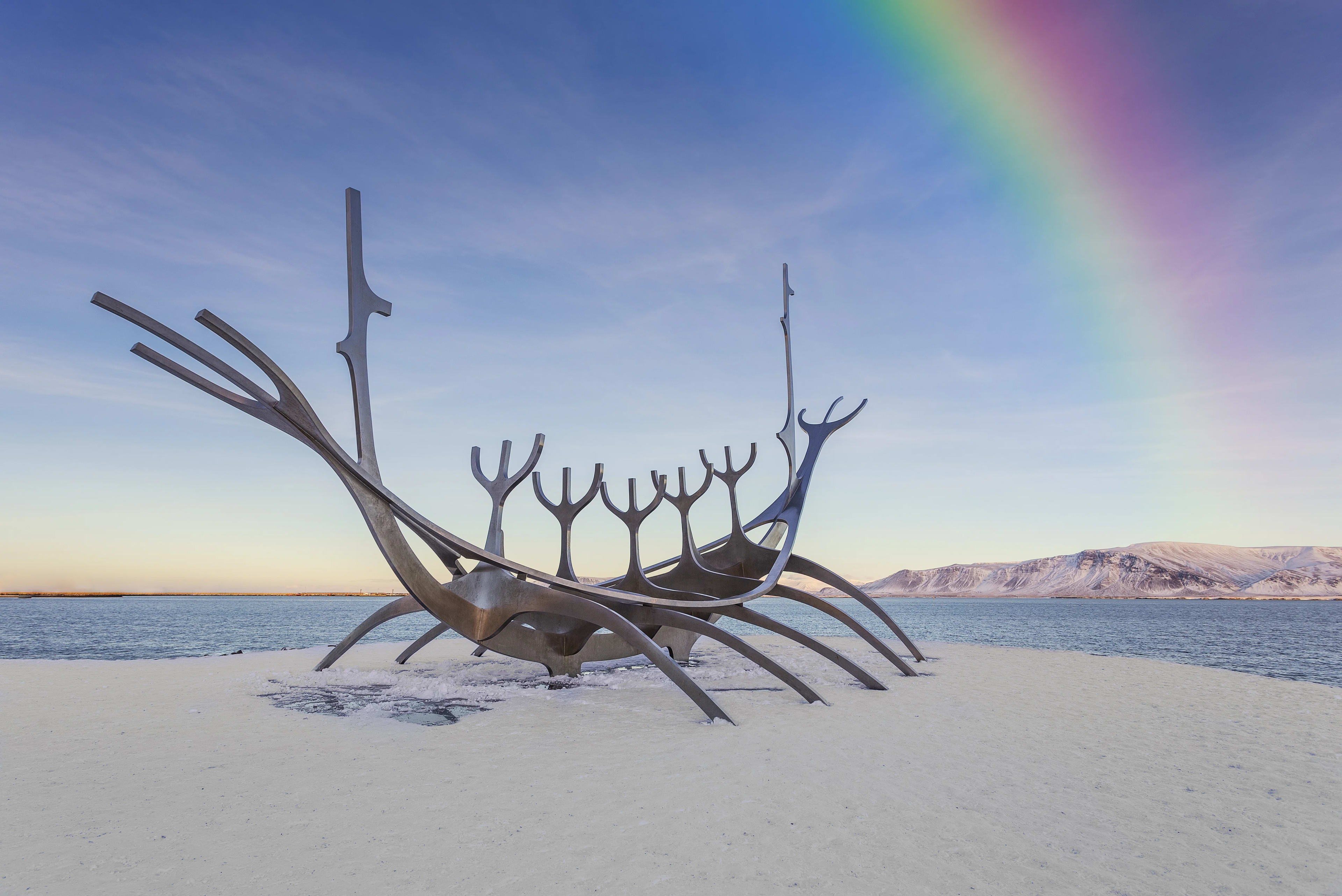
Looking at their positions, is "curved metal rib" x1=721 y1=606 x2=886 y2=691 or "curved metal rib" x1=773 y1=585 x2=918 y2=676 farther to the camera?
"curved metal rib" x1=773 y1=585 x2=918 y2=676

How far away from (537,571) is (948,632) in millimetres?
40941

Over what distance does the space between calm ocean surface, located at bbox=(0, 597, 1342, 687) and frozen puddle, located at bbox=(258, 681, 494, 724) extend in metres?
12.3

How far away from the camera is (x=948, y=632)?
149 feet

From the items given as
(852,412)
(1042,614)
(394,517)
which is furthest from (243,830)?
(1042,614)

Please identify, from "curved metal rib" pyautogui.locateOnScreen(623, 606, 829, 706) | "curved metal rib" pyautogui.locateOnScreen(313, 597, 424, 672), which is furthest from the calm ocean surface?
"curved metal rib" pyautogui.locateOnScreen(623, 606, 829, 706)

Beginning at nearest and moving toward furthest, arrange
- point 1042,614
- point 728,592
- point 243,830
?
point 243,830, point 728,592, point 1042,614

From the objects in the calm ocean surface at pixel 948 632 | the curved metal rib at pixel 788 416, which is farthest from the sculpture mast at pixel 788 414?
the calm ocean surface at pixel 948 632

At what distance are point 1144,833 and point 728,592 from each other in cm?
976

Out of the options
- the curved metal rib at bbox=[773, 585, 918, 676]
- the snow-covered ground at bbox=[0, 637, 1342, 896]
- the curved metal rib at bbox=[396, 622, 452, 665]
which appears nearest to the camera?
the snow-covered ground at bbox=[0, 637, 1342, 896]

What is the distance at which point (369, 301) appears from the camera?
37.0ft

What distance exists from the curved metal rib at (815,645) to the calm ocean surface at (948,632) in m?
15.3

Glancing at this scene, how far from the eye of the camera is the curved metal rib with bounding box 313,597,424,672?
13.0 metres

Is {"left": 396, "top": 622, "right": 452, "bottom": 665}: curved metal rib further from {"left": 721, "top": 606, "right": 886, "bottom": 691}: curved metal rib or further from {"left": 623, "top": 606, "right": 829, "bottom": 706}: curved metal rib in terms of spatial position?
{"left": 721, "top": 606, "right": 886, "bottom": 691}: curved metal rib

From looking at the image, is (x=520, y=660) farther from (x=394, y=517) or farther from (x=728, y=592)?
(x=394, y=517)
